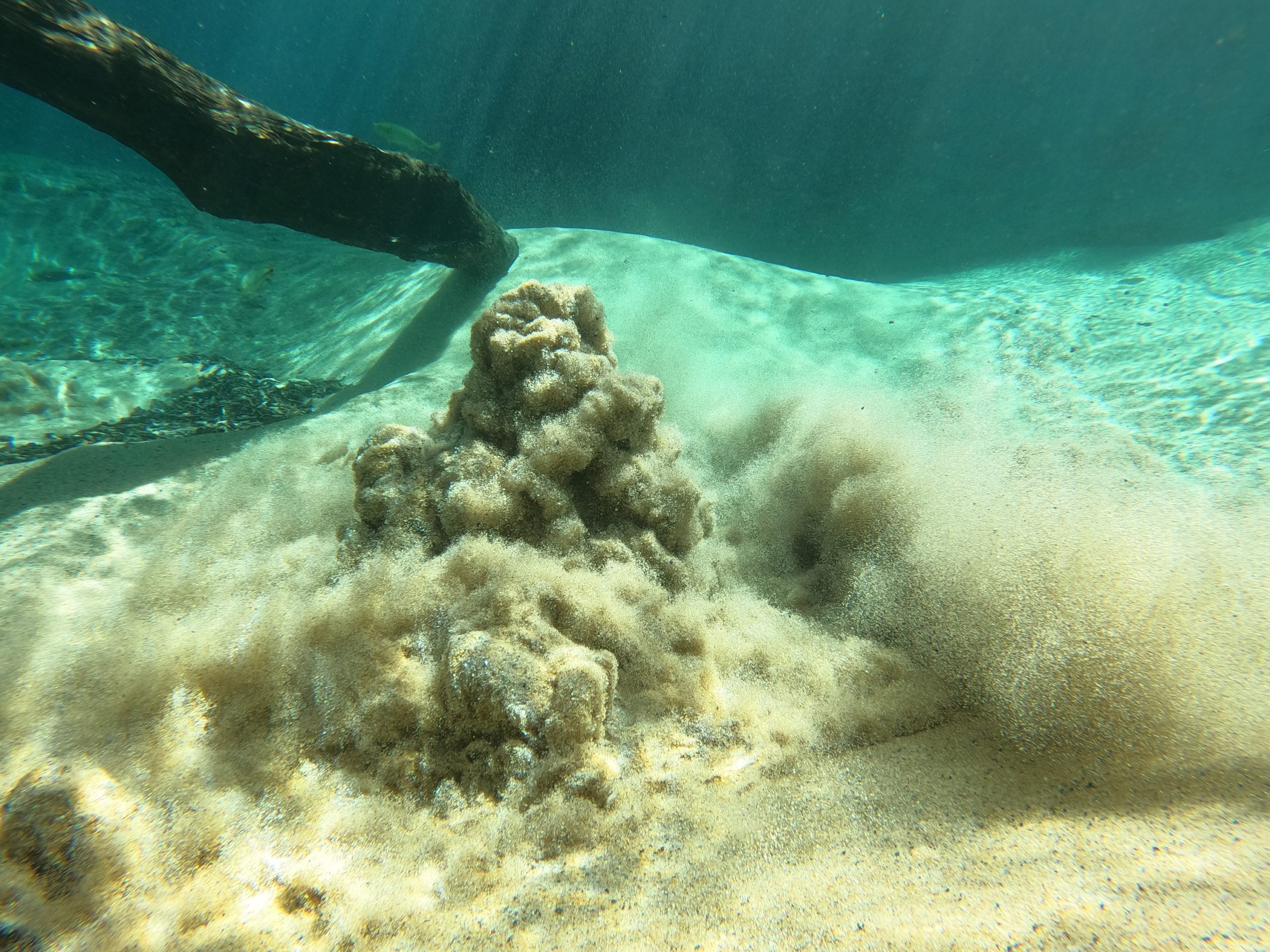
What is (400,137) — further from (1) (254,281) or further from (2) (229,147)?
(2) (229,147)

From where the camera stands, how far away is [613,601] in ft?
8.09

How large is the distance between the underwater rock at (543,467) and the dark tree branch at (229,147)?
3.43 m

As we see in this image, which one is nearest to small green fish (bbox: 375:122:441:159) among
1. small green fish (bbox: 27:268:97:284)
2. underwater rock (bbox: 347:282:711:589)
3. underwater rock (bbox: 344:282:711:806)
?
small green fish (bbox: 27:268:97:284)

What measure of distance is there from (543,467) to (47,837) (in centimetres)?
210

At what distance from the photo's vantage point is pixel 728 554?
3154 millimetres

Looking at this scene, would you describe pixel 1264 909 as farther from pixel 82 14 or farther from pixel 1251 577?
pixel 82 14

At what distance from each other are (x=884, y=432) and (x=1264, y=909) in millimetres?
2637

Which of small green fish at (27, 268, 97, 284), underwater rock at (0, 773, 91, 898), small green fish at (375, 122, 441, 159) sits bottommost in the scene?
small green fish at (27, 268, 97, 284)

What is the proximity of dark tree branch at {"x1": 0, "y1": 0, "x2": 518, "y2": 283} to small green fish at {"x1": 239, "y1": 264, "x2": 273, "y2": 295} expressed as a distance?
172 inches

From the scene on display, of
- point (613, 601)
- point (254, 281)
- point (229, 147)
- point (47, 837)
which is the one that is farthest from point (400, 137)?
point (47, 837)

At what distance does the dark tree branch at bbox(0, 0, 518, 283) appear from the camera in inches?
157

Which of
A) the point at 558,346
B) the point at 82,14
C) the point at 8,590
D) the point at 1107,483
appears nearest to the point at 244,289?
the point at 82,14

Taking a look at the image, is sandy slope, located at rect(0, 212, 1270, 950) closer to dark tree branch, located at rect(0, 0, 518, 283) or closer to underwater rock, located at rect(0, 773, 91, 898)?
underwater rock, located at rect(0, 773, 91, 898)

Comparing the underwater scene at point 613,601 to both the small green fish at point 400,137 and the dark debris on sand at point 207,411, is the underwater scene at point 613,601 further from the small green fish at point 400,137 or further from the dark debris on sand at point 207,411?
the small green fish at point 400,137
